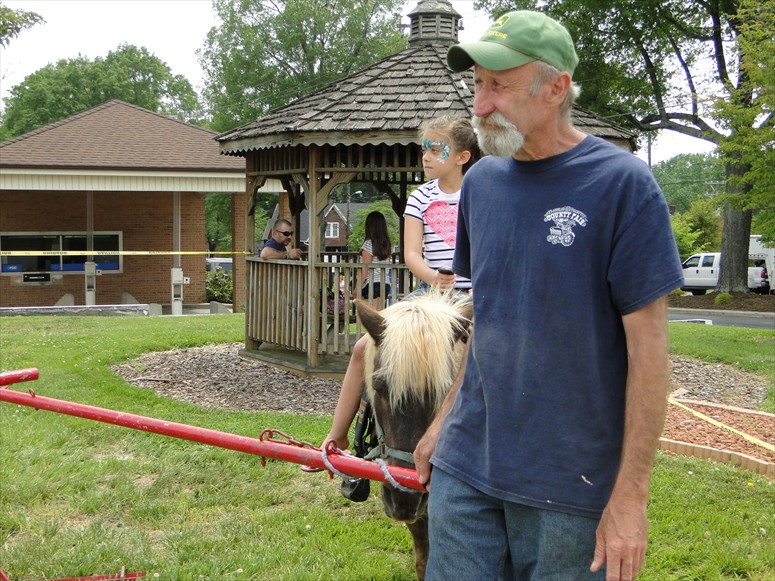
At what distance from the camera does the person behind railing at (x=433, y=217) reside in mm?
4066

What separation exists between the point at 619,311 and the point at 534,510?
1.66 ft

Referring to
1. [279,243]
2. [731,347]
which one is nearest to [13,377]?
[279,243]

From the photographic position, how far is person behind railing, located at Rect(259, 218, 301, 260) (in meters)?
11.4

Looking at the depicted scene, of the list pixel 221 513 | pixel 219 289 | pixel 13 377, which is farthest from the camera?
pixel 219 289

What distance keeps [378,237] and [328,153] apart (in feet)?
4.08

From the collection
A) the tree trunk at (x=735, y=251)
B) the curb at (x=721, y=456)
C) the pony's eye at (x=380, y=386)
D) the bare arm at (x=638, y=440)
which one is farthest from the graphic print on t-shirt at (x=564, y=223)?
the tree trunk at (x=735, y=251)

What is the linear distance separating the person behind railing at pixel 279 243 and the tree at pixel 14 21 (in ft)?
32.7

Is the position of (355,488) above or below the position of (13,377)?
below

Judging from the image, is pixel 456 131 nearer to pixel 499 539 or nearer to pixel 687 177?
pixel 499 539

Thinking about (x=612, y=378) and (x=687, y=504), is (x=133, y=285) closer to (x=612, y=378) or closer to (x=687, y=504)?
(x=687, y=504)

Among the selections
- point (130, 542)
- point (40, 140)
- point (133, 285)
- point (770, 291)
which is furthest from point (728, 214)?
point (130, 542)

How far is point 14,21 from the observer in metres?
17.8

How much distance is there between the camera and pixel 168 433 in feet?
10.6

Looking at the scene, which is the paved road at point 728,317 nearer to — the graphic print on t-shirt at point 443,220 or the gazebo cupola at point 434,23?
the gazebo cupola at point 434,23
